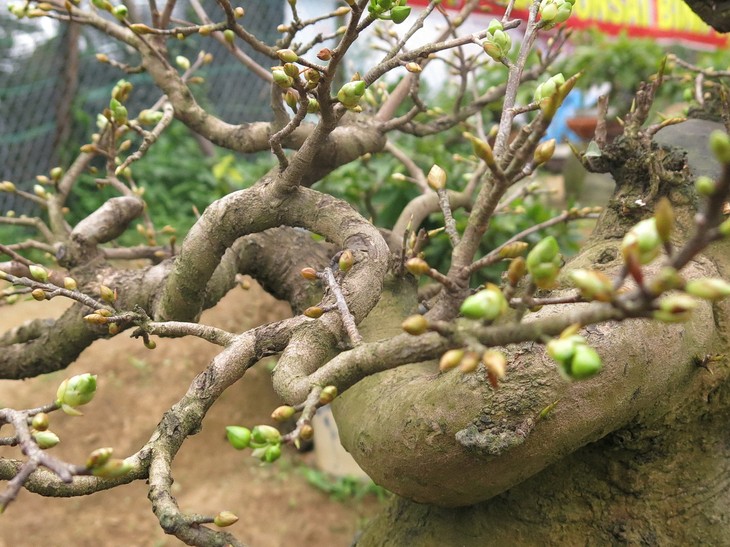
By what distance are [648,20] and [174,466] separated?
7153 mm

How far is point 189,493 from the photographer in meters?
3.24

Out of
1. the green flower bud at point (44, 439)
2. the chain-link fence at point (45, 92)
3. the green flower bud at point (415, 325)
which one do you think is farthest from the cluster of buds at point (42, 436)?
the chain-link fence at point (45, 92)

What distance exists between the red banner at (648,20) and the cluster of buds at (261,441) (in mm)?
7450

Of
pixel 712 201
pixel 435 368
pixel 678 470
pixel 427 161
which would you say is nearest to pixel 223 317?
pixel 427 161

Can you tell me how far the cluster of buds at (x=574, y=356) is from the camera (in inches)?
20.1

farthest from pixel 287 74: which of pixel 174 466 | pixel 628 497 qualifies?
pixel 174 466

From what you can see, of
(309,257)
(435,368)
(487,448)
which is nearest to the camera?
(487,448)

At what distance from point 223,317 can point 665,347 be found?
3330 millimetres

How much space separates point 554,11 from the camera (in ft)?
3.22

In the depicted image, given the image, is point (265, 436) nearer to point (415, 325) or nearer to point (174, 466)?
point (415, 325)

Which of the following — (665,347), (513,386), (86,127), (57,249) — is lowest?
(86,127)

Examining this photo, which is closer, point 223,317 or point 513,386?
point 513,386

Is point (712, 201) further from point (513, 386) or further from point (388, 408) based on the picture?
point (388, 408)

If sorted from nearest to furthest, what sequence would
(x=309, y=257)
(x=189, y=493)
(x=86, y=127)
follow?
1. (x=309, y=257)
2. (x=189, y=493)
3. (x=86, y=127)
